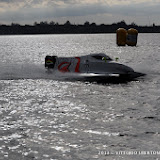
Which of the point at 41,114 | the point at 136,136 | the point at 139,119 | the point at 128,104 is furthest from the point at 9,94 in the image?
the point at 136,136

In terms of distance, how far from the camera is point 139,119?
12961mm

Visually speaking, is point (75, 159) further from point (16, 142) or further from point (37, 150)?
point (16, 142)

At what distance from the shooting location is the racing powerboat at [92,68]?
23.5 meters

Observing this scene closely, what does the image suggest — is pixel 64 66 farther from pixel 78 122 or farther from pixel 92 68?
pixel 78 122

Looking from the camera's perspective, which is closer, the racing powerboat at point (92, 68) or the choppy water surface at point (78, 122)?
the choppy water surface at point (78, 122)

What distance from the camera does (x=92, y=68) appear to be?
24.2 metres

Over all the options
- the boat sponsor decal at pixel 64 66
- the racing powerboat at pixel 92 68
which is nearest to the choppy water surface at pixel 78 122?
the racing powerboat at pixel 92 68

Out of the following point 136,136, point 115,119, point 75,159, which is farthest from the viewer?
point 115,119

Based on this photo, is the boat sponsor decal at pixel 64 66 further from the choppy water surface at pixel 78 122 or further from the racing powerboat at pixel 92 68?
the choppy water surface at pixel 78 122

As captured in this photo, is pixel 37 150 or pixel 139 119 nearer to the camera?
pixel 37 150

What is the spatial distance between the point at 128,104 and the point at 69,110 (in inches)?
144

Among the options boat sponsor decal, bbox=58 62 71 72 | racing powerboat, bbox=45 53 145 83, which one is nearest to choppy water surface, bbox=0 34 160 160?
racing powerboat, bbox=45 53 145 83

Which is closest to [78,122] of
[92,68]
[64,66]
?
[92,68]

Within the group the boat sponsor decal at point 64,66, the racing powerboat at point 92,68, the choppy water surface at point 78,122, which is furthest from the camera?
the boat sponsor decal at point 64,66
